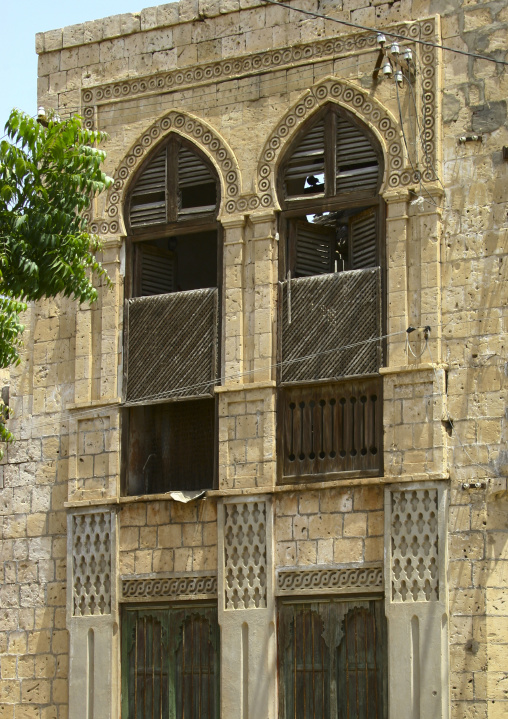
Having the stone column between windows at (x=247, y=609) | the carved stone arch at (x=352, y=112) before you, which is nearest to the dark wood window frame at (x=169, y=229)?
the carved stone arch at (x=352, y=112)

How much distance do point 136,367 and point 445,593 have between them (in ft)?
13.9

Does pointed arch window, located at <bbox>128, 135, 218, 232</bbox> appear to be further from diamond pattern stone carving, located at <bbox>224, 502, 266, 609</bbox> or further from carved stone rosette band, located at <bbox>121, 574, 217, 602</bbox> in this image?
carved stone rosette band, located at <bbox>121, 574, 217, 602</bbox>

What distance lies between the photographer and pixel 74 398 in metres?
16.0

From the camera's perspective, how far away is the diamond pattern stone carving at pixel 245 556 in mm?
14578

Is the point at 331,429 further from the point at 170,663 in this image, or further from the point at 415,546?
the point at 170,663

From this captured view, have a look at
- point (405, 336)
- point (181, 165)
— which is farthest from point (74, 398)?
point (405, 336)

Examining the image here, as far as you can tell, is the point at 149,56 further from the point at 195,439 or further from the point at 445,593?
the point at 445,593

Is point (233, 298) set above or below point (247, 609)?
above

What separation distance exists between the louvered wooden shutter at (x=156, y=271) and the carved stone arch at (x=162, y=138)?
0.44 m

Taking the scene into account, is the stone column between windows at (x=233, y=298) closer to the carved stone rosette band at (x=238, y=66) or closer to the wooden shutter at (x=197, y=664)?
the carved stone rosette band at (x=238, y=66)

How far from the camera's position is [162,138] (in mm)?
16047

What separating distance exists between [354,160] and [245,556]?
4.14 m

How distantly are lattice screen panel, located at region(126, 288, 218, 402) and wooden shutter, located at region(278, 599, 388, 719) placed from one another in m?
2.61

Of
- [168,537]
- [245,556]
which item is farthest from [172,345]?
[245,556]
